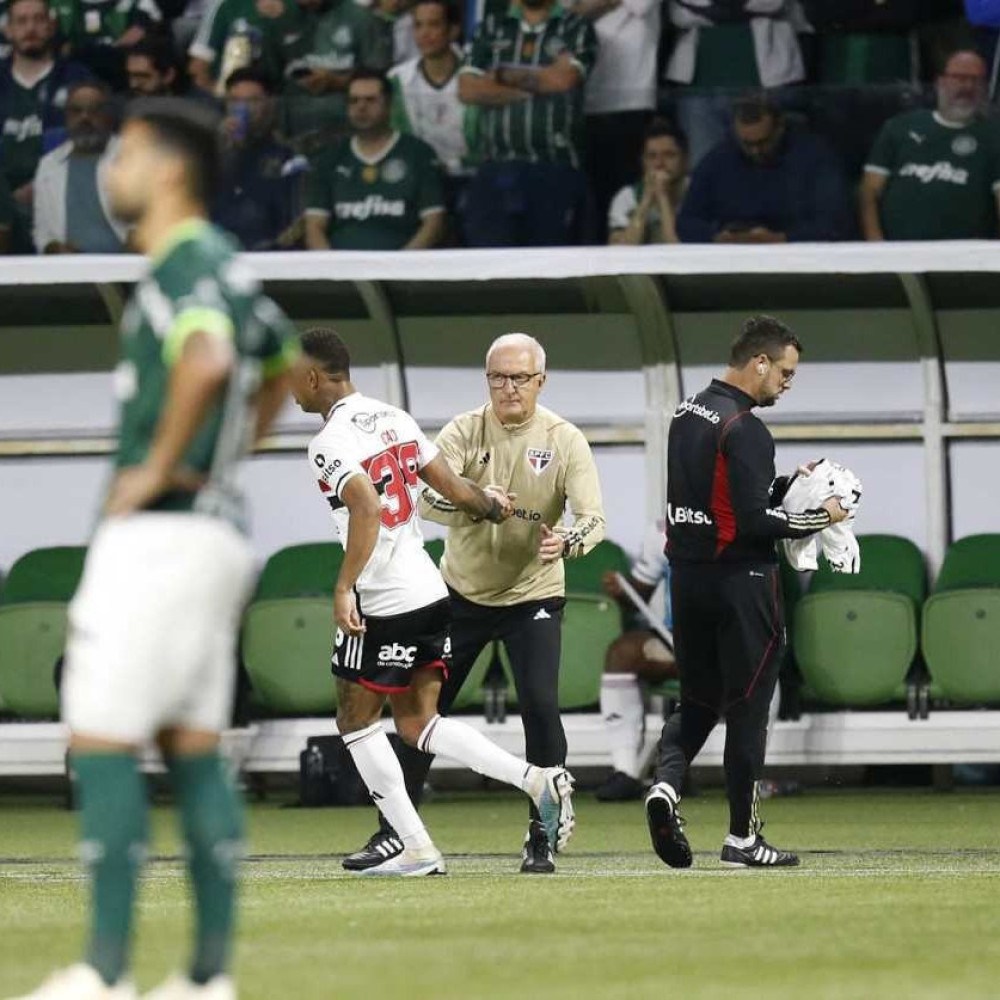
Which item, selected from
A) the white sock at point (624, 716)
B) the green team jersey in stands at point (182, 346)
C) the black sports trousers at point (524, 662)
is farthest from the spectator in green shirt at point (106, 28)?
the green team jersey in stands at point (182, 346)

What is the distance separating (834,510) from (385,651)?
1.66 metres

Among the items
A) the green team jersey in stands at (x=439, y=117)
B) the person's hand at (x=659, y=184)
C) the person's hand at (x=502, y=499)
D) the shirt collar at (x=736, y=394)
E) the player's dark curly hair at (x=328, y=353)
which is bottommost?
the person's hand at (x=502, y=499)

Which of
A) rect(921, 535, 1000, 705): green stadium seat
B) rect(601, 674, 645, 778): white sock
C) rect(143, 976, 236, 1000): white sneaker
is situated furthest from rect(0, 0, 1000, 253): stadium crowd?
rect(143, 976, 236, 1000): white sneaker

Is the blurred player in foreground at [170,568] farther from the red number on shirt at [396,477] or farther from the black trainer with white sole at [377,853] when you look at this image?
the black trainer with white sole at [377,853]

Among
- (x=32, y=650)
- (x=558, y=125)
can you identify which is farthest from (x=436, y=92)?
(x=32, y=650)

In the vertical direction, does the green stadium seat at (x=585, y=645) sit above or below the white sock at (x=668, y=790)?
below

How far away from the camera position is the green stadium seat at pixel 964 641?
43.5 ft

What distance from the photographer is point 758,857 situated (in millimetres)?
9109

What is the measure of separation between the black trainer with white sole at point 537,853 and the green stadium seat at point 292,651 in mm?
4659

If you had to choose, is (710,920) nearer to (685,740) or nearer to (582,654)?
(685,740)

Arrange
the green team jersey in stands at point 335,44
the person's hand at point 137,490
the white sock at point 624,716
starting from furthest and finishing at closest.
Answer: the green team jersey in stands at point 335,44 → the white sock at point 624,716 → the person's hand at point 137,490

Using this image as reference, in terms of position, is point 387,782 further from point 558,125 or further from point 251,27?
point 251,27

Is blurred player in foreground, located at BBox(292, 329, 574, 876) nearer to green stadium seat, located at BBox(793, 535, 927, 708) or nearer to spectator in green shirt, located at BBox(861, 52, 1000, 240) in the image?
green stadium seat, located at BBox(793, 535, 927, 708)

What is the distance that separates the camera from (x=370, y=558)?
8.71m
